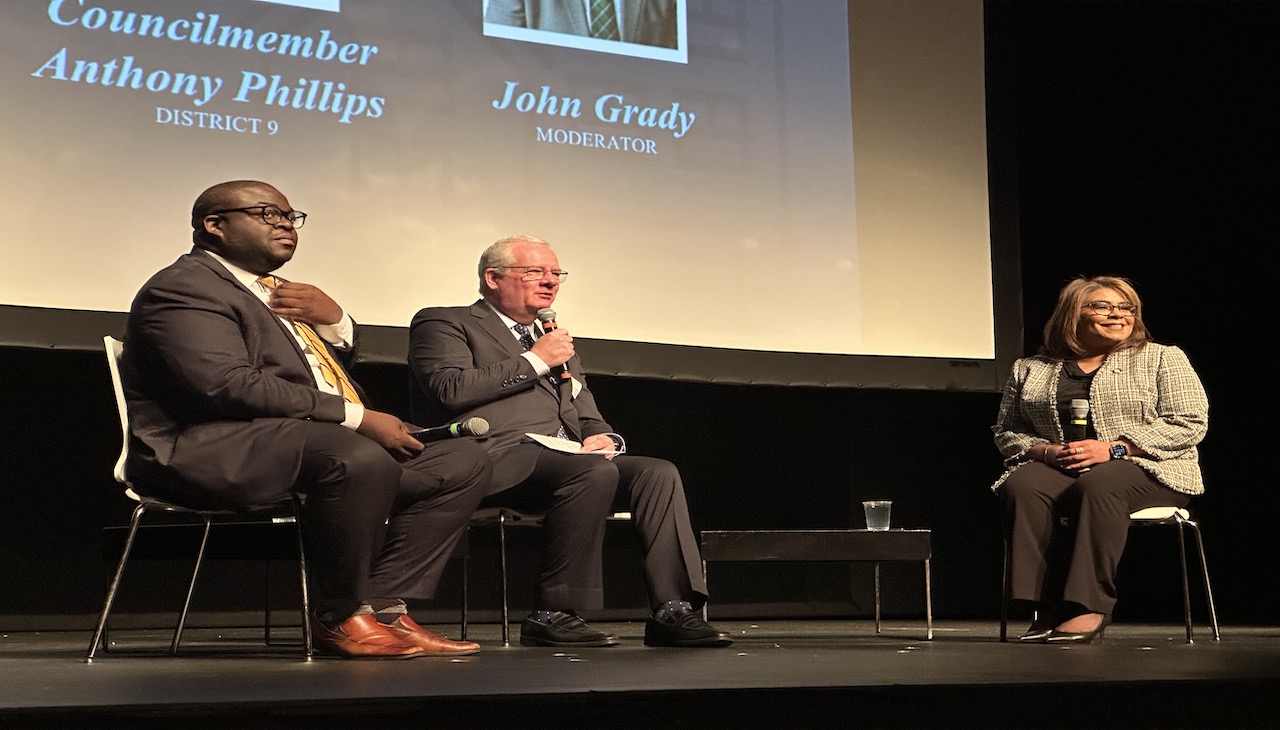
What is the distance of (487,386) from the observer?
125 inches

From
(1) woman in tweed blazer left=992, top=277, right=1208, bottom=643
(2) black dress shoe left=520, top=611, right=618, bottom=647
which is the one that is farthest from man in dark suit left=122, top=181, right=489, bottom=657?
(1) woman in tweed blazer left=992, top=277, right=1208, bottom=643

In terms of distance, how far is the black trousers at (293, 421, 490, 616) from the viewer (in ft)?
8.31

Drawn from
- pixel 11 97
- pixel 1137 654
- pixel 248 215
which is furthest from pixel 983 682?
pixel 11 97

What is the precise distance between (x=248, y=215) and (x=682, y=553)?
45.9 inches

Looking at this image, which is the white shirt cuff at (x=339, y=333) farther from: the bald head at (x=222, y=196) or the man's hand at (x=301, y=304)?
the bald head at (x=222, y=196)

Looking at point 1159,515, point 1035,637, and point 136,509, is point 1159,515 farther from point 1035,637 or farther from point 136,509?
point 136,509

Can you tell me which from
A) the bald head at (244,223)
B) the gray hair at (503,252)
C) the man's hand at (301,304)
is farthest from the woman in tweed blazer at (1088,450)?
the bald head at (244,223)

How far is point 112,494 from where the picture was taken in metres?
4.07

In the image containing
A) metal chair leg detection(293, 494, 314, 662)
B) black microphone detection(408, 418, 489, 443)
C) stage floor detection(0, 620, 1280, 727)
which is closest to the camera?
stage floor detection(0, 620, 1280, 727)

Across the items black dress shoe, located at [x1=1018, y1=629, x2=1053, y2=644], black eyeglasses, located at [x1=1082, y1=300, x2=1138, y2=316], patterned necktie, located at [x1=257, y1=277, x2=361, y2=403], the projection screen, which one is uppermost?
the projection screen

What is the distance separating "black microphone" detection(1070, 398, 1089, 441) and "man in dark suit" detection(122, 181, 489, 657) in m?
1.59

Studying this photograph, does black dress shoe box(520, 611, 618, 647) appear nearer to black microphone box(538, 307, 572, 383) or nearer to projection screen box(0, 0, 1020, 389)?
black microphone box(538, 307, 572, 383)

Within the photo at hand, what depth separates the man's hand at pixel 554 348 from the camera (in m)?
3.22

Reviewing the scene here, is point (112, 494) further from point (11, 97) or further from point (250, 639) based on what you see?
point (11, 97)
